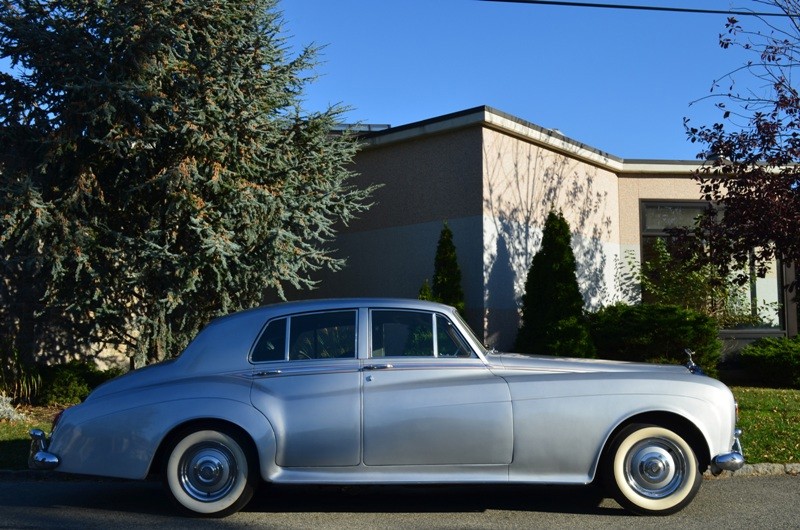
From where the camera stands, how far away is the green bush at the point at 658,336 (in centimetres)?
A: 1323

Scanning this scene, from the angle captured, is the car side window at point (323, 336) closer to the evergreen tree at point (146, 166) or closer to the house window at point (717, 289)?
the evergreen tree at point (146, 166)

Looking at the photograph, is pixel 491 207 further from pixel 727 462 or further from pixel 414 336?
pixel 727 462

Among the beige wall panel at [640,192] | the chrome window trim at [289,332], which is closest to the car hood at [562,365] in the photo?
the chrome window trim at [289,332]

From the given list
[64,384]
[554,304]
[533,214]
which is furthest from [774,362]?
[64,384]

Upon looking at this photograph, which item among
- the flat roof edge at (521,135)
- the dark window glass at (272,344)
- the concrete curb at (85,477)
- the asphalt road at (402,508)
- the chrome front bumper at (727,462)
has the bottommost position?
the asphalt road at (402,508)

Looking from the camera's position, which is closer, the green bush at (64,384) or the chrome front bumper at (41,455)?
the chrome front bumper at (41,455)

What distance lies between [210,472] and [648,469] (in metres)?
3.24

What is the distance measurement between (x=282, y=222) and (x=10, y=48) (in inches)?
171

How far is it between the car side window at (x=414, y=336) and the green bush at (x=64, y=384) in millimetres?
7072

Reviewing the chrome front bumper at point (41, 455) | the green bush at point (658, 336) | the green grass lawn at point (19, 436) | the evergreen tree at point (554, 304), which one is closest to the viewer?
the chrome front bumper at point (41, 455)

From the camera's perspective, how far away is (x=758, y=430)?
31.0 ft

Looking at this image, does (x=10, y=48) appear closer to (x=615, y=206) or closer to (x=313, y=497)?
(x=313, y=497)

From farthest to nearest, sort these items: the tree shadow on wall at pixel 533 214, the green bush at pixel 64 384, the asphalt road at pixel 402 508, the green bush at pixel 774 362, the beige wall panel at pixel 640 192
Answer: the beige wall panel at pixel 640 192 < the green bush at pixel 774 362 < the tree shadow on wall at pixel 533 214 < the green bush at pixel 64 384 < the asphalt road at pixel 402 508

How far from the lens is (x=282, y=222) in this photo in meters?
11.8
